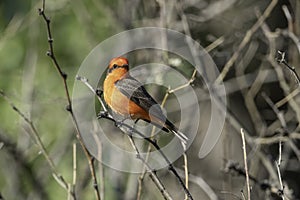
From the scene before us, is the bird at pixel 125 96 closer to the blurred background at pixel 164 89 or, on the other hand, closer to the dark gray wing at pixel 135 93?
the dark gray wing at pixel 135 93

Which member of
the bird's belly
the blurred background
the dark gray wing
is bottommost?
the bird's belly

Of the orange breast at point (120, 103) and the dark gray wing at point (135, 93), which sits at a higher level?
the dark gray wing at point (135, 93)

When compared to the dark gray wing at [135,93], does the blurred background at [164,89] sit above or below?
above

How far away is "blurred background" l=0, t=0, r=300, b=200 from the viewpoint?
481cm

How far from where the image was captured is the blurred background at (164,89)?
15.8 ft

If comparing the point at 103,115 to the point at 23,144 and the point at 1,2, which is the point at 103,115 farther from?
the point at 1,2

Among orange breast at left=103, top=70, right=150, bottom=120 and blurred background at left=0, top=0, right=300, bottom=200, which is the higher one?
blurred background at left=0, top=0, right=300, bottom=200

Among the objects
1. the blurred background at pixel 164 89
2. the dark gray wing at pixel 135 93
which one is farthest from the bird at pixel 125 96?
the blurred background at pixel 164 89

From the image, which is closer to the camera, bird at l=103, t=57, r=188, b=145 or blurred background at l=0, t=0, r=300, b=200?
bird at l=103, t=57, r=188, b=145

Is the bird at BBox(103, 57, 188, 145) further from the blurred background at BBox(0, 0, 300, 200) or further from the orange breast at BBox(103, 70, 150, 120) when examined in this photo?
the blurred background at BBox(0, 0, 300, 200)

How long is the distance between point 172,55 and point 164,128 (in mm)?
1776

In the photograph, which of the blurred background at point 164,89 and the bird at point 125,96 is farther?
the blurred background at point 164,89

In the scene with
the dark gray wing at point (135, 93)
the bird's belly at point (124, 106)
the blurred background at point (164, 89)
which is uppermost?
the blurred background at point (164, 89)

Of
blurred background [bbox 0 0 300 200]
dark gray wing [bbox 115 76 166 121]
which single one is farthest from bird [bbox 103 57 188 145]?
blurred background [bbox 0 0 300 200]
